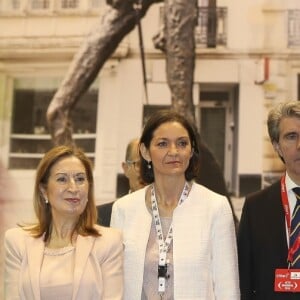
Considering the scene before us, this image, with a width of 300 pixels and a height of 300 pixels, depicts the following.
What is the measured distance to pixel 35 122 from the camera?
3.92m

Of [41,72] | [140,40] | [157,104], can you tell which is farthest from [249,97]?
[41,72]

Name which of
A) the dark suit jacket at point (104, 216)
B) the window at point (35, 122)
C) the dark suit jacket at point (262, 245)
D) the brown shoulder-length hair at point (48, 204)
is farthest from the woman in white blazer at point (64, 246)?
the window at point (35, 122)

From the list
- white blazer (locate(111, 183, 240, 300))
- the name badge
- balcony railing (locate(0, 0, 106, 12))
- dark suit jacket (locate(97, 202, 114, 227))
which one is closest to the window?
balcony railing (locate(0, 0, 106, 12))

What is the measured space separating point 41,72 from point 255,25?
1689mm

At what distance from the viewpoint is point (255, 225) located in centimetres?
209

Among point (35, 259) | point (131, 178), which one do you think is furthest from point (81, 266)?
point (131, 178)

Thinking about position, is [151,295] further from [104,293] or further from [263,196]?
[263,196]

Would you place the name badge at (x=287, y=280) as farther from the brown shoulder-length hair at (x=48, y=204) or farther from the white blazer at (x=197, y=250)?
the brown shoulder-length hair at (x=48, y=204)

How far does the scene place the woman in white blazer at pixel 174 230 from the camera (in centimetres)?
190

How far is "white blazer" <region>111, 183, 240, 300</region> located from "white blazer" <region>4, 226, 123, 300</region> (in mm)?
70

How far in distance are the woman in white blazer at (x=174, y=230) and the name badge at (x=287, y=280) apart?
6.7 inches

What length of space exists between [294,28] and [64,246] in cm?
272

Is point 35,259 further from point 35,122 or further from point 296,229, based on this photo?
point 35,122

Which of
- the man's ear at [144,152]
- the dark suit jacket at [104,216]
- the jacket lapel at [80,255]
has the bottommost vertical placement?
the jacket lapel at [80,255]
